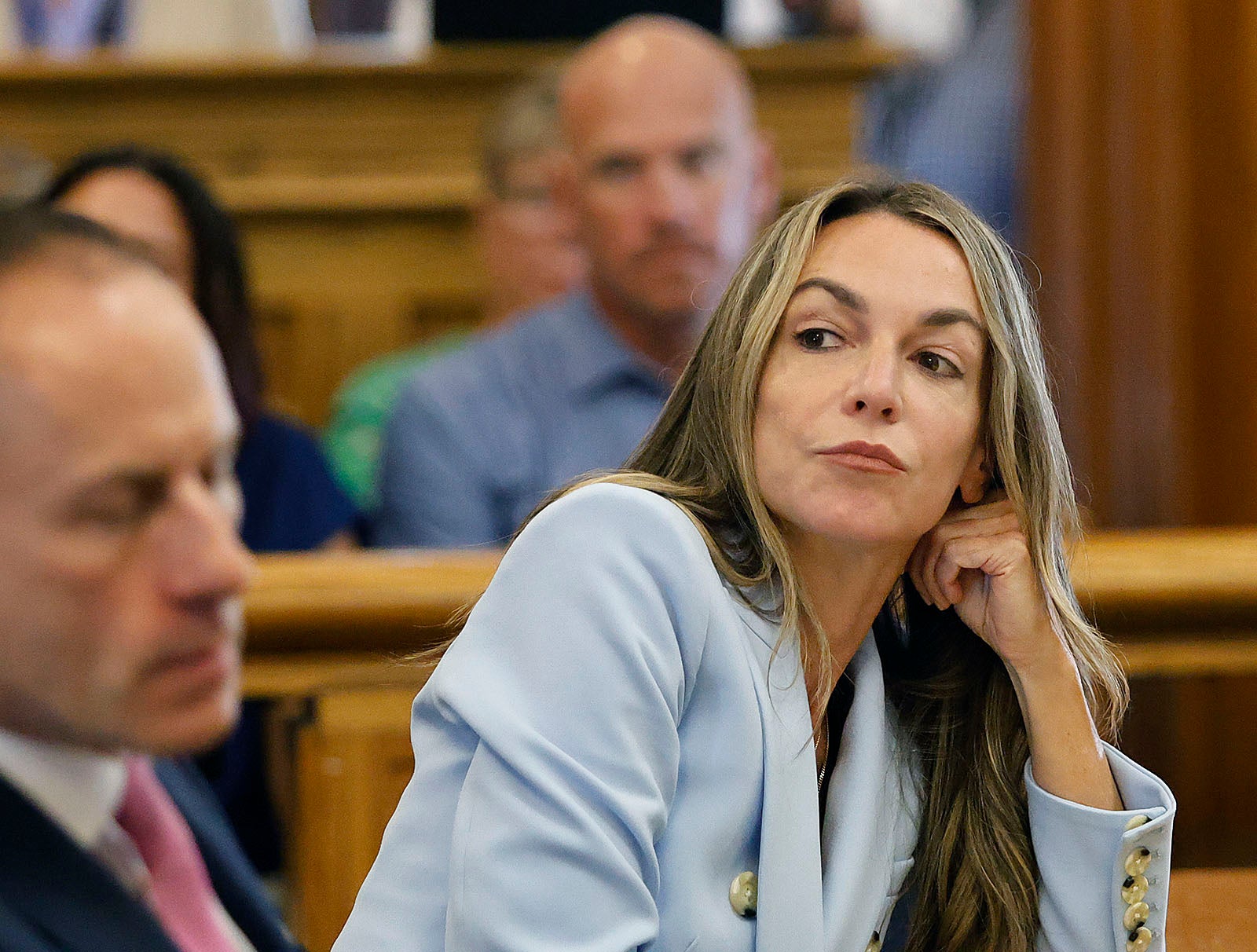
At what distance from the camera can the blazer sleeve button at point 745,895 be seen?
1.08 m

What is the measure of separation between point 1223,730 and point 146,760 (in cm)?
203

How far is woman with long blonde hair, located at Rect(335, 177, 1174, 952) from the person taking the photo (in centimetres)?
101

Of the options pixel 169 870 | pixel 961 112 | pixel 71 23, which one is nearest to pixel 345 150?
pixel 71 23

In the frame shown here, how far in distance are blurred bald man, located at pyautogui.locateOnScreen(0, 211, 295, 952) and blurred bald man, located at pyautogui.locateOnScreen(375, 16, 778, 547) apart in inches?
64.4

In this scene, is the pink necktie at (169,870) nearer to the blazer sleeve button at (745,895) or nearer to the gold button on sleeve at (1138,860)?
the blazer sleeve button at (745,895)

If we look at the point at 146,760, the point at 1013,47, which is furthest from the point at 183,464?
the point at 1013,47

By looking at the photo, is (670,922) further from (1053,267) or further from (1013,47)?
(1013,47)

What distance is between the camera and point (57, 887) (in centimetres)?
67

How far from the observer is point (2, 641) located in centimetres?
60

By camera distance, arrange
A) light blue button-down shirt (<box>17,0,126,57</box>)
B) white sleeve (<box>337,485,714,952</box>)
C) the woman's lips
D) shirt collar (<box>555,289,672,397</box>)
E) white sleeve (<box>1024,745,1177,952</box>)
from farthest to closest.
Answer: light blue button-down shirt (<box>17,0,126,57</box>) → shirt collar (<box>555,289,672,397</box>) → white sleeve (<box>1024,745,1177,952</box>) → the woman's lips → white sleeve (<box>337,485,714,952</box>)

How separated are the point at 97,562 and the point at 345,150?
9.23 ft

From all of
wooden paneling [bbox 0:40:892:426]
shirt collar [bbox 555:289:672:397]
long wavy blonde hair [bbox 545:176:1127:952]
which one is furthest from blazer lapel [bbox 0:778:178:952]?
wooden paneling [bbox 0:40:892:426]

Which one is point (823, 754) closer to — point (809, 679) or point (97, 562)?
point (809, 679)

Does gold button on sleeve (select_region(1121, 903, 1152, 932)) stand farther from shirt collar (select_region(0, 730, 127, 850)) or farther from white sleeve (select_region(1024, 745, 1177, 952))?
shirt collar (select_region(0, 730, 127, 850))
